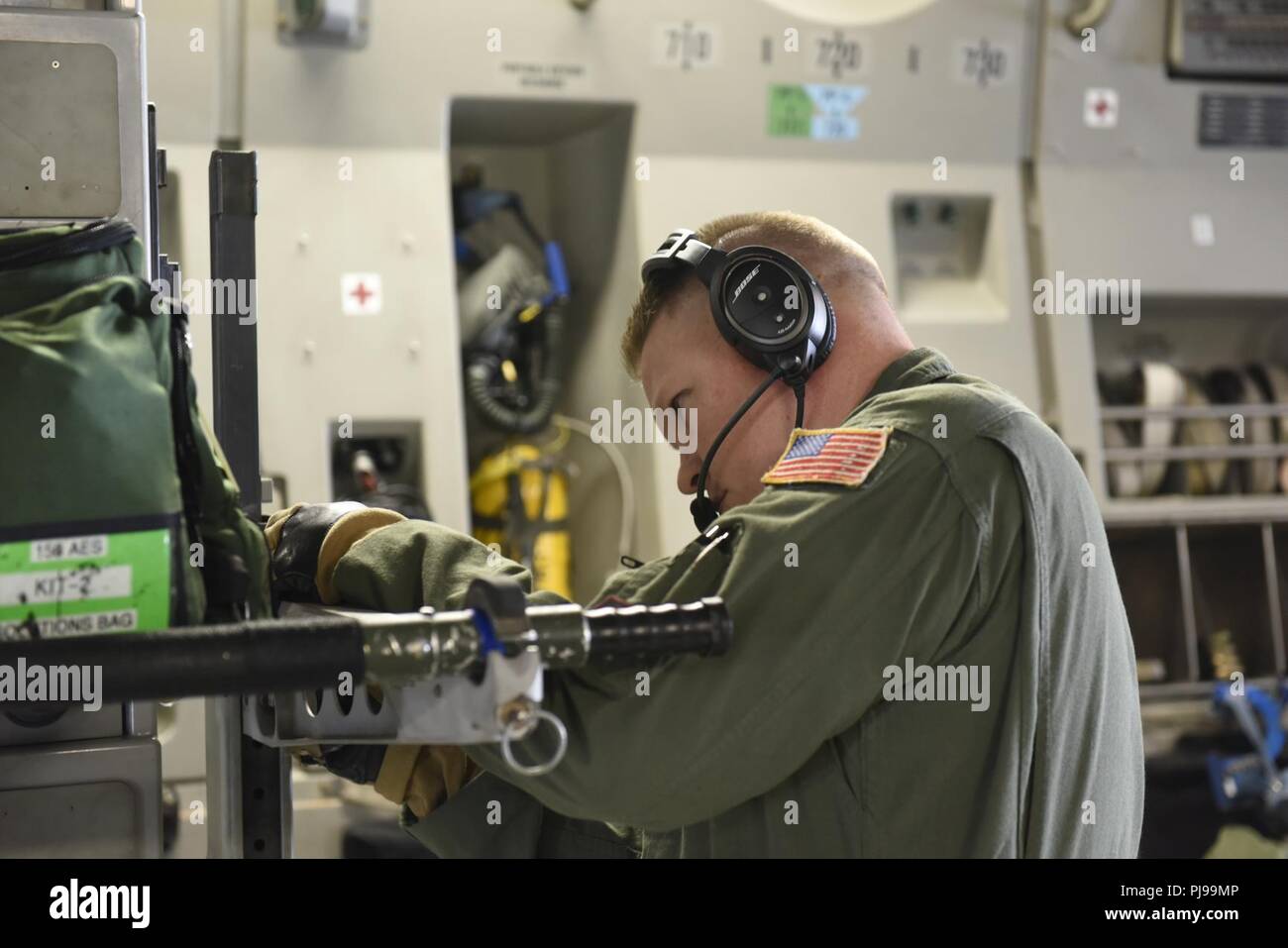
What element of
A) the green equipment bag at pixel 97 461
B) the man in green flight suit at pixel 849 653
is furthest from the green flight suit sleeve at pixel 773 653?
the green equipment bag at pixel 97 461

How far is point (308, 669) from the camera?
97 cm

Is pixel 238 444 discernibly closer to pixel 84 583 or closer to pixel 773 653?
pixel 84 583

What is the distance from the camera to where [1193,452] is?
9.97 feet

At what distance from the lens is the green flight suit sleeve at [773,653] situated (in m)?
1.15

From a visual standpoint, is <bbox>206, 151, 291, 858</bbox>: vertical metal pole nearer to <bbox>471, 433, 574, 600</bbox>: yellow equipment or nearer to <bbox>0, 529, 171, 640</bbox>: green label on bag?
<bbox>0, 529, 171, 640</bbox>: green label on bag

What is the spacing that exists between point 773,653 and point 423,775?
448mm

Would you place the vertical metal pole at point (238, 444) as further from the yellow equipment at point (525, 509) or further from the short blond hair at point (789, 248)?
→ the yellow equipment at point (525, 509)

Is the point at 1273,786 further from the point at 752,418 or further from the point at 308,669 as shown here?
the point at 308,669

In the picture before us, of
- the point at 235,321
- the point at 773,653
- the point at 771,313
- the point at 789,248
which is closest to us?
the point at 773,653

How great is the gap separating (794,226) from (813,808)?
61 centimetres

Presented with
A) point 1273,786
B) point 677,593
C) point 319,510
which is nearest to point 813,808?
point 677,593

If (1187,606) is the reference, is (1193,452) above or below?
above

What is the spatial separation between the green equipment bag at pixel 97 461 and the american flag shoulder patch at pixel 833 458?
468 mm

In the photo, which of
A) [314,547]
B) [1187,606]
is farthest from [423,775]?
A: [1187,606]
